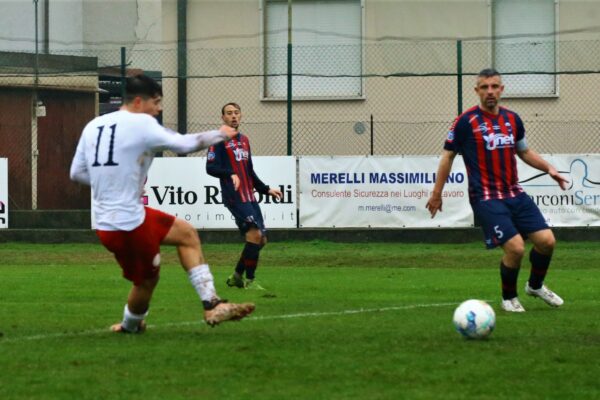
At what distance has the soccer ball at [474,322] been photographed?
9117 millimetres

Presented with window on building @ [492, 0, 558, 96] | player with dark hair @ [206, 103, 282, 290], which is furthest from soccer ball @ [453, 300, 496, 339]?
window on building @ [492, 0, 558, 96]

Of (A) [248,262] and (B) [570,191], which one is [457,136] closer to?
(A) [248,262]

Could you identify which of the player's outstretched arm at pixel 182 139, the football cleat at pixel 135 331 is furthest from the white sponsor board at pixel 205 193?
the player's outstretched arm at pixel 182 139

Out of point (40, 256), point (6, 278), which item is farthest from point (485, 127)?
point (40, 256)

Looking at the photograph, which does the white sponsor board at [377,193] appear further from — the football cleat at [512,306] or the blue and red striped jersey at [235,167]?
the football cleat at [512,306]

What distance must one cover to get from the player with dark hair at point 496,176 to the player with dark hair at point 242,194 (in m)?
3.69

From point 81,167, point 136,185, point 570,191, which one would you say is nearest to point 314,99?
point 570,191

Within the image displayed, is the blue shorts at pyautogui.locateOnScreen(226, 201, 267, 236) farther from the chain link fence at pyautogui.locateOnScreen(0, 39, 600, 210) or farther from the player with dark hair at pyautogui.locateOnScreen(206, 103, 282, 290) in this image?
the chain link fence at pyautogui.locateOnScreen(0, 39, 600, 210)

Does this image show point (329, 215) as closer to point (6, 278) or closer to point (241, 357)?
point (6, 278)

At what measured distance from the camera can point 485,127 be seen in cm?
1147

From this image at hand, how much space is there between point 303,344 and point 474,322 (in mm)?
1164

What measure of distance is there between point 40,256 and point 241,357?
1365 centimetres

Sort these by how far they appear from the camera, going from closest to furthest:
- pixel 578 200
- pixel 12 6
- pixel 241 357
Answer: pixel 241 357 → pixel 578 200 → pixel 12 6

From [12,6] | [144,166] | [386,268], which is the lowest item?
[386,268]
